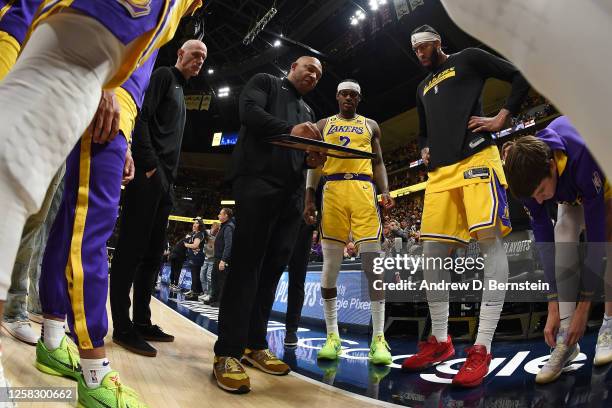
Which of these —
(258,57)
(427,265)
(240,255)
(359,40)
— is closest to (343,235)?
(427,265)

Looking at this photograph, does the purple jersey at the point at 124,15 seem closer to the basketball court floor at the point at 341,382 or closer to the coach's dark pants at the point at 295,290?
the basketball court floor at the point at 341,382

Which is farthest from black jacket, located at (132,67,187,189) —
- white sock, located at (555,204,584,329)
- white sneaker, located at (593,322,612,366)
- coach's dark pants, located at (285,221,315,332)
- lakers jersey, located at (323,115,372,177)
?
white sneaker, located at (593,322,612,366)

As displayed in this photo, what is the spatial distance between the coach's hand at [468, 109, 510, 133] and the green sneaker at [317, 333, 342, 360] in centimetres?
159

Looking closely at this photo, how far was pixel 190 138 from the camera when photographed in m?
24.8

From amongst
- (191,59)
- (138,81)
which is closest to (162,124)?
(191,59)

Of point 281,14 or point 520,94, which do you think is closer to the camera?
point 520,94

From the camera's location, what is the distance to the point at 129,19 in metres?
0.70

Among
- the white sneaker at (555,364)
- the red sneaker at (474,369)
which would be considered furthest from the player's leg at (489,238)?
the white sneaker at (555,364)

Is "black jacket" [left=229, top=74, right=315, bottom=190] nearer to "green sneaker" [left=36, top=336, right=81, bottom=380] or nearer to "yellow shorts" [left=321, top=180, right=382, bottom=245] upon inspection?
"yellow shorts" [left=321, top=180, right=382, bottom=245]

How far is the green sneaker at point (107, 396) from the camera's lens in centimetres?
116

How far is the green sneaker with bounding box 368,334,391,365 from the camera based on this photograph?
99.7 inches

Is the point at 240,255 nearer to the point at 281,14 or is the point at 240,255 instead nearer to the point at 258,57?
the point at 281,14

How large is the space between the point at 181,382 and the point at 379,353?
1.24m

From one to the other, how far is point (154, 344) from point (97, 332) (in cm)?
151
